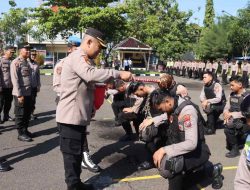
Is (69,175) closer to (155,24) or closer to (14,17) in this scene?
(155,24)

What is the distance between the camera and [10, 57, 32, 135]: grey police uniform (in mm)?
6855

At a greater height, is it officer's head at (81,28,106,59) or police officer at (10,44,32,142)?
officer's head at (81,28,106,59)

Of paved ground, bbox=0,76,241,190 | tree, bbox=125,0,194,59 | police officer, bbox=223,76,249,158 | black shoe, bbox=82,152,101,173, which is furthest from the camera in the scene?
tree, bbox=125,0,194,59

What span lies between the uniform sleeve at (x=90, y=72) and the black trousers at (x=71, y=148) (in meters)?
0.72

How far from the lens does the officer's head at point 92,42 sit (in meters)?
3.98

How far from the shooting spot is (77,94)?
4.10 metres

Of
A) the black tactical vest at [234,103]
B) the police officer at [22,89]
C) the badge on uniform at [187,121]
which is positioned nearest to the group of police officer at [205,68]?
the black tactical vest at [234,103]

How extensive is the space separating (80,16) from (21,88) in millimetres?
24795

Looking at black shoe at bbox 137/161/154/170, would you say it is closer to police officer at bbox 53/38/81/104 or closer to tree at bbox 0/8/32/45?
police officer at bbox 53/38/81/104

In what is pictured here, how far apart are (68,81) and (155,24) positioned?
4007 cm

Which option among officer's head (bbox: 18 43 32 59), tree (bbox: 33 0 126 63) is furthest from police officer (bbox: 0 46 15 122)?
tree (bbox: 33 0 126 63)

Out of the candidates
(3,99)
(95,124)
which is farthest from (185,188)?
(3,99)

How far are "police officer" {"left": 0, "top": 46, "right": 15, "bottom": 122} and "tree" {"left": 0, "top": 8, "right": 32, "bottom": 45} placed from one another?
44.2m

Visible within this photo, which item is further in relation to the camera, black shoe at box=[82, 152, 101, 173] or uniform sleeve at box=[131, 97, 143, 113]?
uniform sleeve at box=[131, 97, 143, 113]
